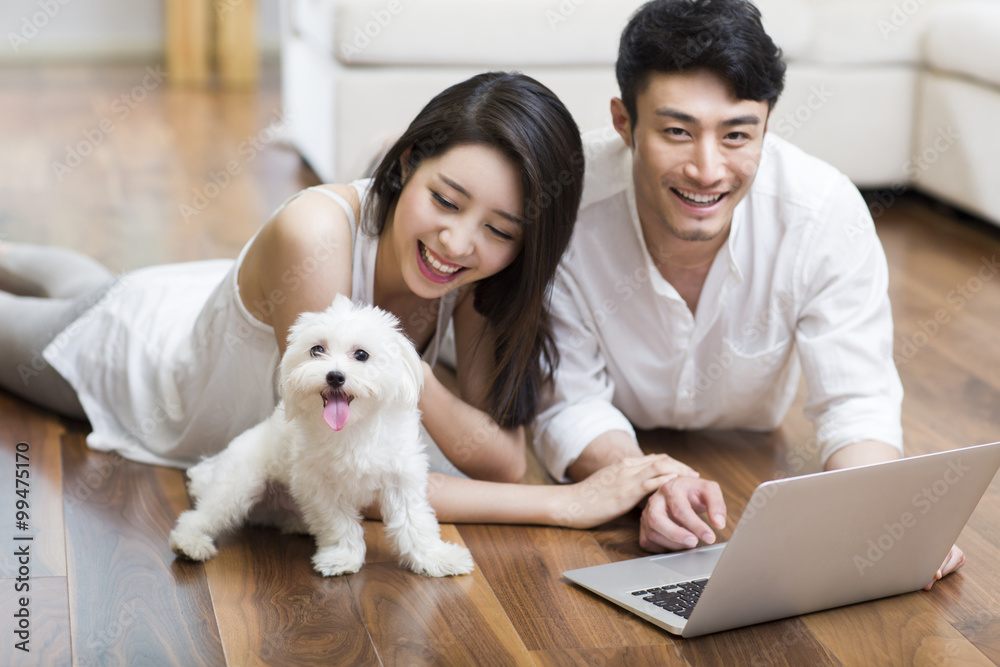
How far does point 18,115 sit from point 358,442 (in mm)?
3392

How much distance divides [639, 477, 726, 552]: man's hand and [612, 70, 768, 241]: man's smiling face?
37 centimetres

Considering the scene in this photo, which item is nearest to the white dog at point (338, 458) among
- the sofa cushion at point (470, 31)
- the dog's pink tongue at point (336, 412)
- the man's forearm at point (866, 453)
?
the dog's pink tongue at point (336, 412)

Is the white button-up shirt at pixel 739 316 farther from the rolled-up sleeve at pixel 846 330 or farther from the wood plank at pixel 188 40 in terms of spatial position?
the wood plank at pixel 188 40

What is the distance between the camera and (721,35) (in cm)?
154

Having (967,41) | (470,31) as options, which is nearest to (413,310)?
(470,31)

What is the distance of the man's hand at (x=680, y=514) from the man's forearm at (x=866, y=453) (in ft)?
0.70

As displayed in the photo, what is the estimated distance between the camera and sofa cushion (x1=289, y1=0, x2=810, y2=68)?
10.0 ft

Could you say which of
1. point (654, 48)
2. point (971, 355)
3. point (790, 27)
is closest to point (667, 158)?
point (654, 48)

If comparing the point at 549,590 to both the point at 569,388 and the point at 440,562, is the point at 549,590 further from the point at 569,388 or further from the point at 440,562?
the point at 569,388

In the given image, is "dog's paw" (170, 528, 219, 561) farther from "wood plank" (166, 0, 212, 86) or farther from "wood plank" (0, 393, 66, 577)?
"wood plank" (166, 0, 212, 86)

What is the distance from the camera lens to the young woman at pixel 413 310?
57.4 inches

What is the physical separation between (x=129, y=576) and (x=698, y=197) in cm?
96

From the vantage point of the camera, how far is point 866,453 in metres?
1.60

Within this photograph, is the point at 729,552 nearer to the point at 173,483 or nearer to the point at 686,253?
the point at 686,253
